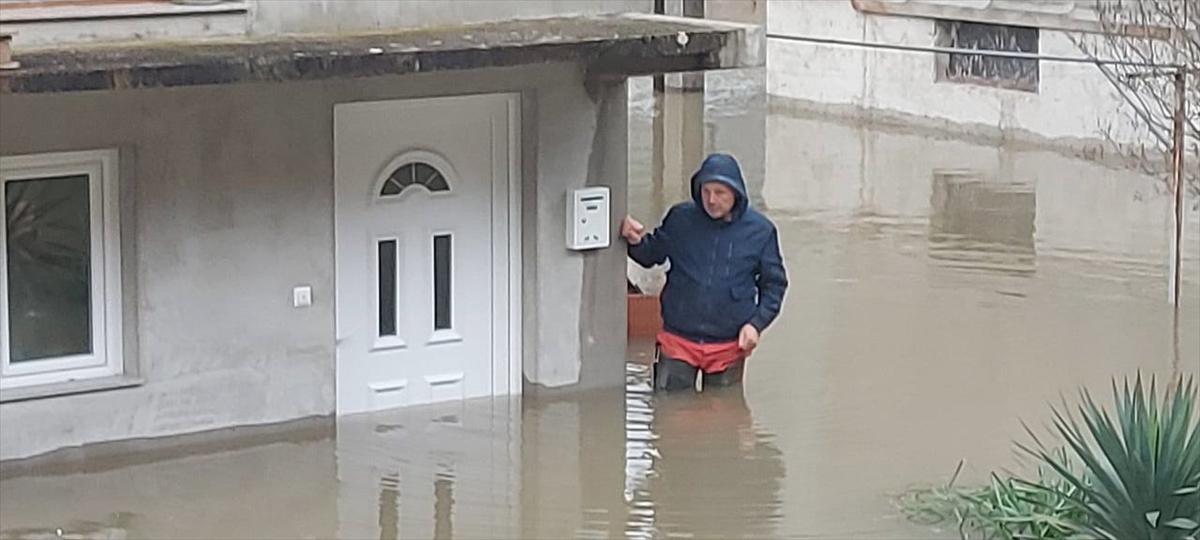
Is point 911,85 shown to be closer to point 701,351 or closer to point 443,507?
point 701,351

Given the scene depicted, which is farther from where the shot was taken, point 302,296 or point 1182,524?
point 302,296

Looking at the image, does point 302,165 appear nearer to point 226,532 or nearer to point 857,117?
point 226,532

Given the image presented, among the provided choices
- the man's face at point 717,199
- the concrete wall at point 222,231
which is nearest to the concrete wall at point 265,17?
the concrete wall at point 222,231

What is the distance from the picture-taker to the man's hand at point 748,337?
538 inches

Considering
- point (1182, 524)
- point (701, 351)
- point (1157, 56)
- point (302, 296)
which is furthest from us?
point (1157, 56)

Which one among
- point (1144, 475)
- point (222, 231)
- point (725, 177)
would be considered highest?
point (725, 177)

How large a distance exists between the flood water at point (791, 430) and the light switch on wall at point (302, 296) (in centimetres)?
73

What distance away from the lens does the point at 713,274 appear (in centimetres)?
1371

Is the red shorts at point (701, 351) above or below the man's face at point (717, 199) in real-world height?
below

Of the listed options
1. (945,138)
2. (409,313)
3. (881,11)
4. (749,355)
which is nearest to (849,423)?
(749,355)

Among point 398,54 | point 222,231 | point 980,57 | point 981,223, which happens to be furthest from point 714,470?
point 980,57

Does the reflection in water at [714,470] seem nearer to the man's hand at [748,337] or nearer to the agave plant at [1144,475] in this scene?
the man's hand at [748,337]

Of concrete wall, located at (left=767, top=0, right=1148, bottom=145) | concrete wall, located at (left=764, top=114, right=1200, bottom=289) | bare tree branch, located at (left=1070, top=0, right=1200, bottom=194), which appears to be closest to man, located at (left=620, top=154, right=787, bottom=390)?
bare tree branch, located at (left=1070, top=0, right=1200, bottom=194)

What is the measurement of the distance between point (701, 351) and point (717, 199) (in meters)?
0.94
